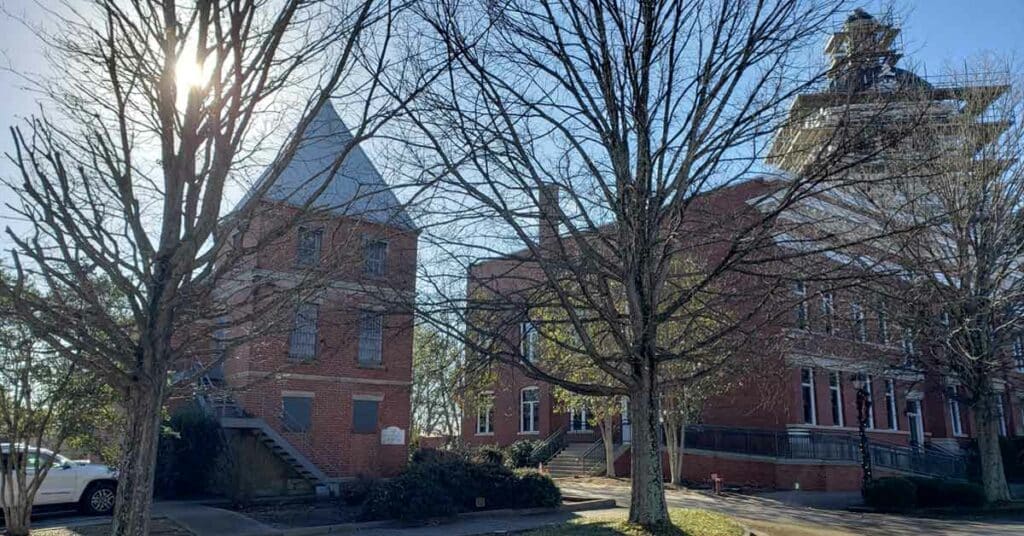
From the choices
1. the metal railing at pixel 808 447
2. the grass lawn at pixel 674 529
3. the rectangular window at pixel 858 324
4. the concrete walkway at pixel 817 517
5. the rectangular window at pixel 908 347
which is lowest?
the concrete walkway at pixel 817 517

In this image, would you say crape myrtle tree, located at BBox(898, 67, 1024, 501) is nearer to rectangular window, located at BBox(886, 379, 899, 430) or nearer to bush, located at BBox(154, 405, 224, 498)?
rectangular window, located at BBox(886, 379, 899, 430)

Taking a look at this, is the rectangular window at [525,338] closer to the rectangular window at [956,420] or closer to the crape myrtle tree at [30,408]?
the crape myrtle tree at [30,408]

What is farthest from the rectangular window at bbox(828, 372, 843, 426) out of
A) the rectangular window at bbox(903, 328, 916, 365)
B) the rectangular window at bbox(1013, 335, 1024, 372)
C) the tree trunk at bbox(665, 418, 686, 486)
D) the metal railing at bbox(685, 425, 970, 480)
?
the tree trunk at bbox(665, 418, 686, 486)

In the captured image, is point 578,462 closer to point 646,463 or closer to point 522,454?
point 522,454

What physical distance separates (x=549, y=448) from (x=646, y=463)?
2412cm

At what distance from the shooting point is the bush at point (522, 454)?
110 feet

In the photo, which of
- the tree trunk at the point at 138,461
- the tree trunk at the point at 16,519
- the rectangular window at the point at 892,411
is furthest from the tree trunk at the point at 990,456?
the tree trunk at the point at 16,519

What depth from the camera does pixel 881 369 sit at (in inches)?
853

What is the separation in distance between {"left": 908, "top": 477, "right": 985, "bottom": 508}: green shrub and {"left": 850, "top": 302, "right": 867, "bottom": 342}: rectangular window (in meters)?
4.16

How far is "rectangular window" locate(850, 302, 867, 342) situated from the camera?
62.2 ft

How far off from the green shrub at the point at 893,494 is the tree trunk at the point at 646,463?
39.6 feet

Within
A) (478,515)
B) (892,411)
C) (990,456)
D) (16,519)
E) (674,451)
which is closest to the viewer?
(16,519)

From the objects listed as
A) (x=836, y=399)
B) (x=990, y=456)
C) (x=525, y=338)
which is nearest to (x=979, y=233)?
(x=990, y=456)

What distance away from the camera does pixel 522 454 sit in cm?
3394
